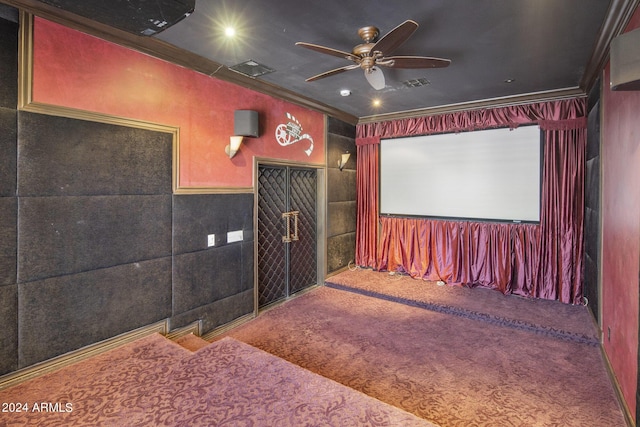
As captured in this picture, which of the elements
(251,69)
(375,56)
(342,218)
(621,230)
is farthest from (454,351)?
(251,69)

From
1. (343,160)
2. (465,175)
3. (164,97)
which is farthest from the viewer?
(343,160)

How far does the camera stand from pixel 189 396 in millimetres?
2080

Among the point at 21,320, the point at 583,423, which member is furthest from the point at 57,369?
the point at 583,423

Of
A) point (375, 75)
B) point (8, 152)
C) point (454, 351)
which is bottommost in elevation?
point (454, 351)

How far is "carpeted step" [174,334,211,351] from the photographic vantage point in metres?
2.98

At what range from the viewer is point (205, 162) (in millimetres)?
3391

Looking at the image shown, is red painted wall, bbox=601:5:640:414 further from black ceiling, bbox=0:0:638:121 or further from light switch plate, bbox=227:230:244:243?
light switch plate, bbox=227:230:244:243

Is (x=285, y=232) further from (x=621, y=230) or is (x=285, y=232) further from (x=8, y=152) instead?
(x=621, y=230)

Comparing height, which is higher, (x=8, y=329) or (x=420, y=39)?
(x=420, y=39)

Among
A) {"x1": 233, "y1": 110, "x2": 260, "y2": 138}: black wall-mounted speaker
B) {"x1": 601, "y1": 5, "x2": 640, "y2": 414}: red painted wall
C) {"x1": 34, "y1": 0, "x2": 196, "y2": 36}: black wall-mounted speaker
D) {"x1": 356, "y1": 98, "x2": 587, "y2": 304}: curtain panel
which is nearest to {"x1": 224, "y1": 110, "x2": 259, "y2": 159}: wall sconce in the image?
{"x1": 233, "y1": 110, "x2": 260, "y2": 138}: black wall-mounted speaker

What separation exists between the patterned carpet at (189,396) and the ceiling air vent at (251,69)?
274 cm

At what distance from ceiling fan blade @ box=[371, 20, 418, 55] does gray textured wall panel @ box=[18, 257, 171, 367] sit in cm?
255

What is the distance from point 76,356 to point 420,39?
12.2 feet

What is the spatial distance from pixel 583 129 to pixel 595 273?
1.84 metres
